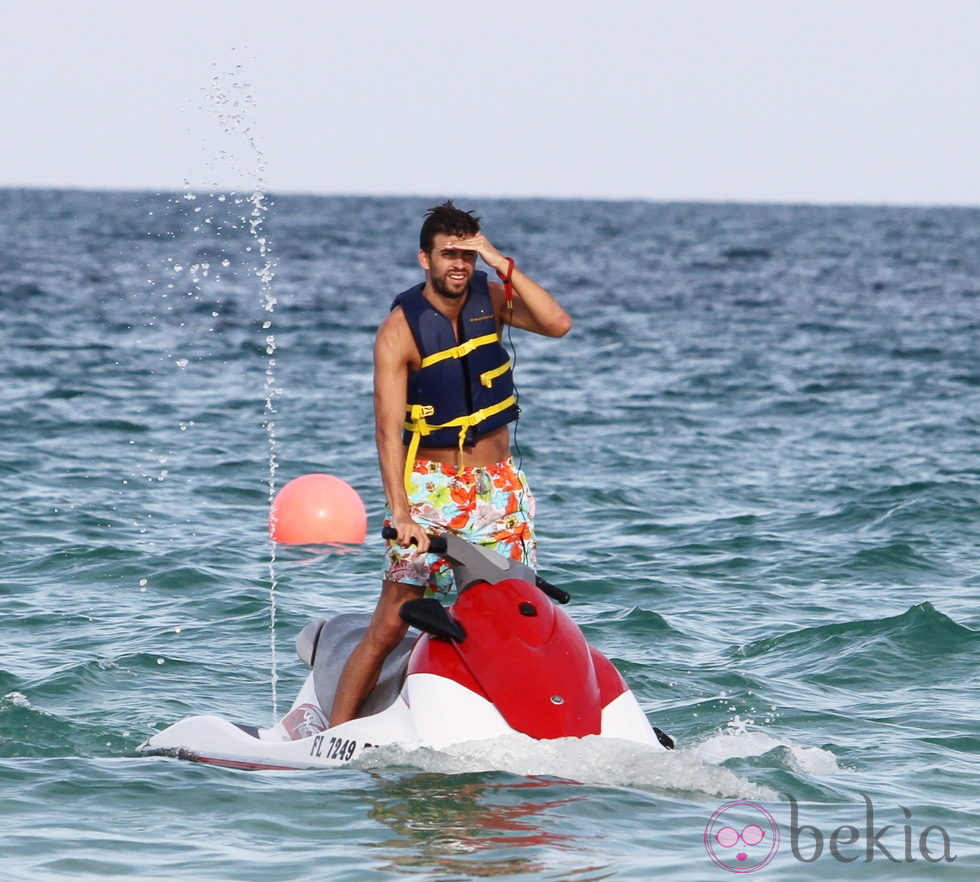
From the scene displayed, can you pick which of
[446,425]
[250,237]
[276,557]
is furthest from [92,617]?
[250,237]

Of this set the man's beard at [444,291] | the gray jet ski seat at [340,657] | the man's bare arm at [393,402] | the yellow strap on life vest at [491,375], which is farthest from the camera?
the gray jet ski seat at [340,657]

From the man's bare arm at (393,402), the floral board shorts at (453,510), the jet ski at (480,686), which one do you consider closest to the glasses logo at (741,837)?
the jet ski at (480,686)

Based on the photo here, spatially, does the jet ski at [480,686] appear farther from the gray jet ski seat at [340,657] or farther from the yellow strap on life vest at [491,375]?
the yellow strap on life vest at [491,375]

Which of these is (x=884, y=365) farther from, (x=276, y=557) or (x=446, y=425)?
(x=446, y=425)

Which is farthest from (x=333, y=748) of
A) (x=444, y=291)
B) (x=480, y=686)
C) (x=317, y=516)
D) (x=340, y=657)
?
(x=317, y=516)

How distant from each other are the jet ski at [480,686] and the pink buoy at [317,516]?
16.7ft

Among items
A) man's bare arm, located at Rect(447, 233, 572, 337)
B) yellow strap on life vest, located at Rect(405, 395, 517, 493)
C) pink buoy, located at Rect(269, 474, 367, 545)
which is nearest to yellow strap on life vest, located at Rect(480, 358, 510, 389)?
yellow strap on life vest, located at Rect(405, 395, 517, 493)

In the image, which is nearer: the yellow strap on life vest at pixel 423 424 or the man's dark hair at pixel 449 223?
the man's dark hair at pixel 449 223

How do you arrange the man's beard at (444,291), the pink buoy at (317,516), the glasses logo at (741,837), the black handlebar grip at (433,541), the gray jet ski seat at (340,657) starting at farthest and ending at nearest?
the pink buoy at (317,516)
the gray jet ski seat at (340,657)
the man's beard at (444,291)
the black handlebar grip at (433,541)
the glasses logo at (741,837)

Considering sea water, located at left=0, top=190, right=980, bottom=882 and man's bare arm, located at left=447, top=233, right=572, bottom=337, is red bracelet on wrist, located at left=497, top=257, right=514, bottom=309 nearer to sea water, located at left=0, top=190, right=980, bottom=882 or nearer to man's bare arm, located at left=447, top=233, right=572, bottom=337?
man's bare arm, located at left=447, top=233, right=572, bottom=337

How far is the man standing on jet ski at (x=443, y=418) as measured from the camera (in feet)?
22.5

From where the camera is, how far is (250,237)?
6981 cm

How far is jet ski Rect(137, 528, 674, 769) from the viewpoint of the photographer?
6.56 m

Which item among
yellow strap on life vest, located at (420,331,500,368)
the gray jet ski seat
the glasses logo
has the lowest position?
the glasses logo
